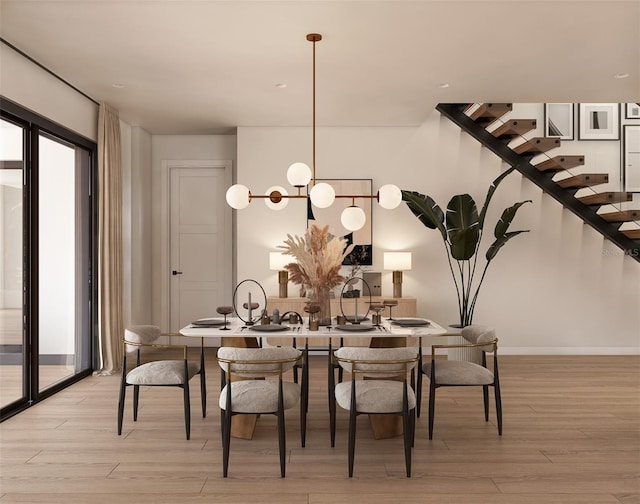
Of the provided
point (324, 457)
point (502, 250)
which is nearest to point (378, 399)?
point (324, 457)

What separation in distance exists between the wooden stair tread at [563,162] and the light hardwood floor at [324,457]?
2.70m

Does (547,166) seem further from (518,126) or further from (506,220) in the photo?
(506,220)

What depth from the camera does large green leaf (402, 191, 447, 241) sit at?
638 cm

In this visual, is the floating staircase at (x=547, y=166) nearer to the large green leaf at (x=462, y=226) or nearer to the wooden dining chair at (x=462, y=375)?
the large green leaf at (x=462, y=226)

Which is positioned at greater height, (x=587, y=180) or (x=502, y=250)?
(x=587, y=180)

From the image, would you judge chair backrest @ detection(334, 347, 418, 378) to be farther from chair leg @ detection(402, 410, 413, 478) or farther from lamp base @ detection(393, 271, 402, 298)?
lamp base @ detection(393, 271, 402, 298)

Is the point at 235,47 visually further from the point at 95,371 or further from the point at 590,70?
the point at 95,371

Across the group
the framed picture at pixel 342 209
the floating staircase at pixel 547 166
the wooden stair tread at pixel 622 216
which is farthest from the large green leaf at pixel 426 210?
the wooden stair tread at pixel 622 216

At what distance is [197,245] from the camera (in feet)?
25.5

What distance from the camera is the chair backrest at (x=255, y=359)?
11.4ft

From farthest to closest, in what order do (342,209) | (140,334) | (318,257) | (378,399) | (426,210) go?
(342,209) < (426,210) < (140,334) < (318,257) < (378,399)

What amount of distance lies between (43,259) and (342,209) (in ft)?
11.3

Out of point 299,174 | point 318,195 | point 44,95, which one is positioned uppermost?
point 44,95

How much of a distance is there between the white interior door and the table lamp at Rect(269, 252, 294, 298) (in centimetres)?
116
